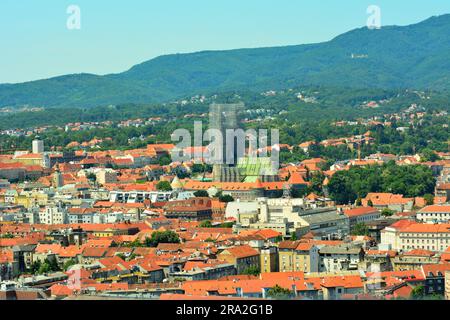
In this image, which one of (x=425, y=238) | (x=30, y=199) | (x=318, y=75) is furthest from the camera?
(x=318, y=75)

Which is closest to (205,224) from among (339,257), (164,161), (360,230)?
(360,230)

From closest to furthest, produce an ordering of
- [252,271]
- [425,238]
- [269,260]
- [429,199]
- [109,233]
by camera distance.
Result: 1. [252,271]
2. [269,260]
3. [425,238]
4. [109,233]
5. [429,199]

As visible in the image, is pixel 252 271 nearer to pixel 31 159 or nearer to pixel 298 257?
pixel 298 257

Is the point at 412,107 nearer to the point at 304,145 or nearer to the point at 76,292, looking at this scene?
the point at 304,145

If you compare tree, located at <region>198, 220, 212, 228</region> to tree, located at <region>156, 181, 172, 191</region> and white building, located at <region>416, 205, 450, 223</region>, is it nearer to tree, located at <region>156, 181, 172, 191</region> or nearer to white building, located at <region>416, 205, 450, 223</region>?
white building, located at <region>416, 205, 450, 223</region>

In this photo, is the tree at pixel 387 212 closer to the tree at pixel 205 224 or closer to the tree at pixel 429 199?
the tree at pixel 429 199

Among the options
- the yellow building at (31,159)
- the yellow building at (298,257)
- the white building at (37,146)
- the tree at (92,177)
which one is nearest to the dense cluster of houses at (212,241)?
the yellow building at (298,257)
